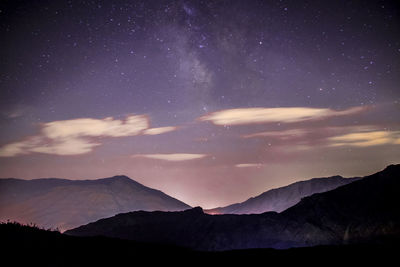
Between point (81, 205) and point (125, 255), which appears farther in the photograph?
point (81, 205)

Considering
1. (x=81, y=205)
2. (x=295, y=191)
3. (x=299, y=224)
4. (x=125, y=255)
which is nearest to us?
(x=125, y=255)

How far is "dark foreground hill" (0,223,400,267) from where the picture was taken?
11.6 meters

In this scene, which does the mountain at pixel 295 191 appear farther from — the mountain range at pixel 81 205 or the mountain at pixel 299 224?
the mountain at pixel 299 224

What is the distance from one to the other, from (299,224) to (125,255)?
2580 inches

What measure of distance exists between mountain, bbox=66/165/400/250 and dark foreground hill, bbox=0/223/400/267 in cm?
4955

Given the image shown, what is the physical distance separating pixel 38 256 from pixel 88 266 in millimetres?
1774

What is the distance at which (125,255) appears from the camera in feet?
48.0

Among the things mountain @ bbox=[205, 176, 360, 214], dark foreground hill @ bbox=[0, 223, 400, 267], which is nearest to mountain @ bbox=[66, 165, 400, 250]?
dark foreground hill @ bbox=[0, 223, 400, 267]

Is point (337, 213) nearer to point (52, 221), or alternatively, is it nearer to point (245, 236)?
point (245, 236)

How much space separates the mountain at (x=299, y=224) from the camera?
63469 millimetres

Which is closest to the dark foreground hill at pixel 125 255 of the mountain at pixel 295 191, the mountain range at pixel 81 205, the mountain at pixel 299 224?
the mountain at pixel 299 224

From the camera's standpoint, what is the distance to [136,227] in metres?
90.7

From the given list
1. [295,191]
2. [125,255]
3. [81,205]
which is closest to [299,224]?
[125,255]

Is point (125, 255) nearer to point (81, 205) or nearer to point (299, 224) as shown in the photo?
point (299, 224)
